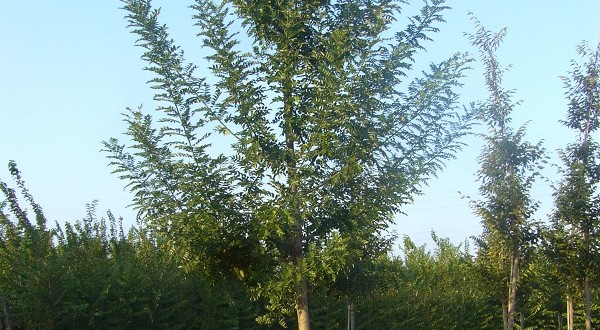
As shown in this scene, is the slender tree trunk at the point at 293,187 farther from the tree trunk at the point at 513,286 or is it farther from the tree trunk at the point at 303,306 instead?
the tree trunk at the point at 513,286

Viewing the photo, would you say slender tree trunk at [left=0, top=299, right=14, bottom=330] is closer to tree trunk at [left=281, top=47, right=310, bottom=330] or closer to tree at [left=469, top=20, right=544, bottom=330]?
tree trunk at [left=281, top=47, right=310, bottom=330]

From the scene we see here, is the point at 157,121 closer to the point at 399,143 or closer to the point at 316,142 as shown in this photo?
the point at 316,142

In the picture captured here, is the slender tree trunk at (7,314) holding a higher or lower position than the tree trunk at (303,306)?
lower

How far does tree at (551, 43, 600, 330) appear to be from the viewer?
15.3m

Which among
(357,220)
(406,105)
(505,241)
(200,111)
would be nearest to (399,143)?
(406,105)

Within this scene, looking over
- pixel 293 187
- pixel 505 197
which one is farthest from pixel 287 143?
pixel 505 197

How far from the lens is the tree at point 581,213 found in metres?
15.3

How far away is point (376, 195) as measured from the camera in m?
10.4

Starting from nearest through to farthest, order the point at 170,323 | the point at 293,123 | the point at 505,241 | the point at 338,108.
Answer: the point at 338,108 → the point at 293,123 → the point at 170,323 → the point at 505,241

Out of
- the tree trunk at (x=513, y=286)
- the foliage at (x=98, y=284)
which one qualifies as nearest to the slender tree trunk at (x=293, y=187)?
the foliage at (x=98, y=284)

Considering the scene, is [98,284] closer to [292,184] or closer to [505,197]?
[292,184]

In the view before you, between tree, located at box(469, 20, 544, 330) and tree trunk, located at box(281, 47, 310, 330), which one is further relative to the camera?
tree, located at box(469, 20, 544, 330)

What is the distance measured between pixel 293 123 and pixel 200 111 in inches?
53.7

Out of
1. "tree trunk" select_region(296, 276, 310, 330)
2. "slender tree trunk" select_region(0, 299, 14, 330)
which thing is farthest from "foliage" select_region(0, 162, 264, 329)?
"tree trunk" select_region(296, 276, 310, 330)
